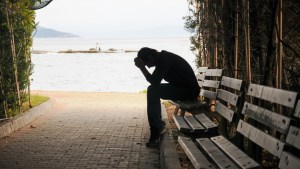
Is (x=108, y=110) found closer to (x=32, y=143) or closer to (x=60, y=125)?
(x=60, y=125)

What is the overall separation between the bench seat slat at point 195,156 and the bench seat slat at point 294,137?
3.14 ft

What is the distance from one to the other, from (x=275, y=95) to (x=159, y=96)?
3378mm

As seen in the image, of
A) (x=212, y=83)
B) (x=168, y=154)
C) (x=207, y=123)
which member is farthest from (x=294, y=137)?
(x=212, y=83)

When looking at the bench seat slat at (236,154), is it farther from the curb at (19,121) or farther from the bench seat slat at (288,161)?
the curb at (19,121)

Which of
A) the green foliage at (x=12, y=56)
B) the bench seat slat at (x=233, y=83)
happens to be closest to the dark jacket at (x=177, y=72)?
the bench seat slat at (x=233, y=83)

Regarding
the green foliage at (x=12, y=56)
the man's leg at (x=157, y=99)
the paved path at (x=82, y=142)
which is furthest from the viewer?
the green foliage at (x=12, y=56)

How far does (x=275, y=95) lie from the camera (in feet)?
11.0

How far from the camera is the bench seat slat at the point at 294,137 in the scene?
2711mm

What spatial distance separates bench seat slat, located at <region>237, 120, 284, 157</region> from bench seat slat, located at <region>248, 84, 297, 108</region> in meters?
0.29

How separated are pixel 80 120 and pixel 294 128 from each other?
7439mm

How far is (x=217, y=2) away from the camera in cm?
783

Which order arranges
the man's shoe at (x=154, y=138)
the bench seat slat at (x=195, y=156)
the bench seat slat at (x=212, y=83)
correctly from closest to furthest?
the bench seat slat at (x=195, y=156) → the bench seat slat at (x=212, y=83) → the man's shoe at (x=154, y=138)

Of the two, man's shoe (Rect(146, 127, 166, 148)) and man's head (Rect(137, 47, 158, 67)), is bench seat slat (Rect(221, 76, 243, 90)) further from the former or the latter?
man's shoe (Rect(146, 127, 166, 148))

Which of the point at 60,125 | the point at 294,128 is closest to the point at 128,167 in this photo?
the point at 294,128
